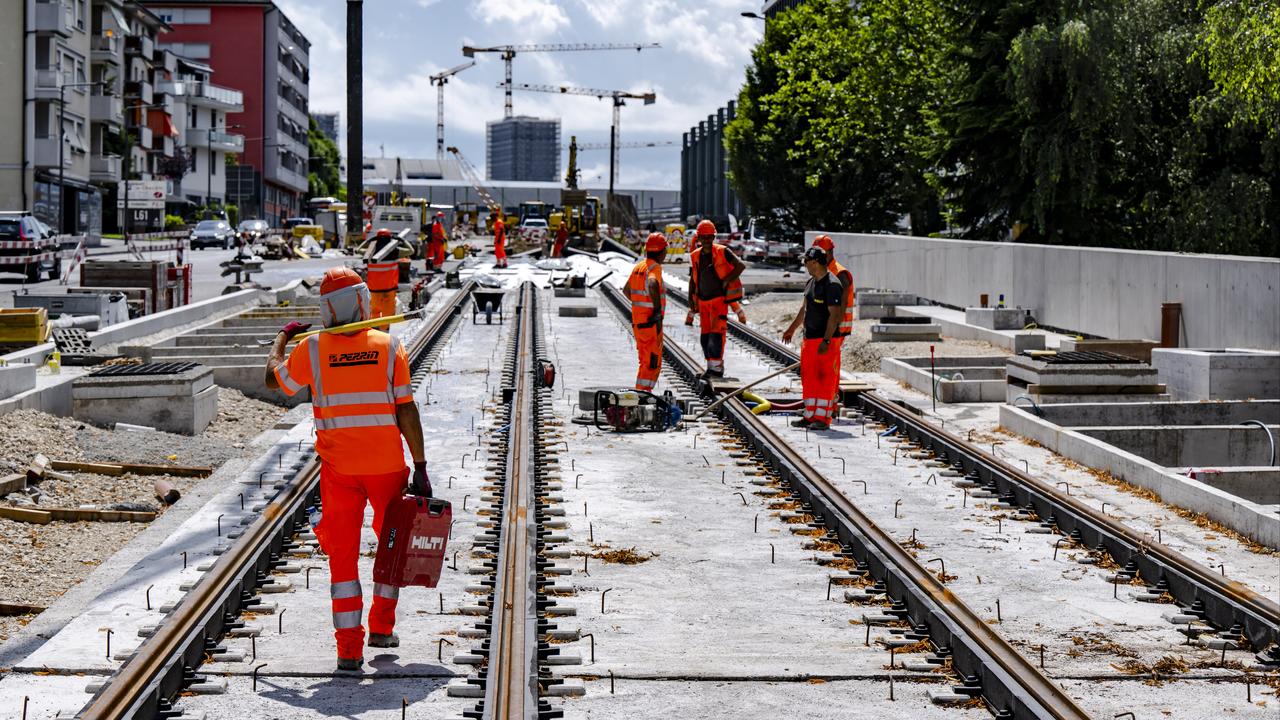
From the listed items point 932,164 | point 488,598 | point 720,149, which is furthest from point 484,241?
point 488,598

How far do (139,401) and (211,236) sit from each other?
188ft

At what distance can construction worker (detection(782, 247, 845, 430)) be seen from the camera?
15.3 metres

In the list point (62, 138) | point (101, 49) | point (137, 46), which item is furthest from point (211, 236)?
point (137, 46)

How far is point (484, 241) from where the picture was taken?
91.4 meters

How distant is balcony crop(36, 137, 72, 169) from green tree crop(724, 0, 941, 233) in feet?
101

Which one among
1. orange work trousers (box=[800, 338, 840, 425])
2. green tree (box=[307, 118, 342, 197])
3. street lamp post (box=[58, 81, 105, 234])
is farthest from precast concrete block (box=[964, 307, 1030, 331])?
green tree (box=[307, 118, 342, 197])

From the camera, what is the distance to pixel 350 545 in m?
7.14

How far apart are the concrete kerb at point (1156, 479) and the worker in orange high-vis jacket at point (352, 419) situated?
5.73m

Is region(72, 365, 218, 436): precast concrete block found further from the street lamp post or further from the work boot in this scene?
the street lamp post

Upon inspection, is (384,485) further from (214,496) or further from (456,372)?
(456,372)

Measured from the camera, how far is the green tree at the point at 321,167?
16138 cm

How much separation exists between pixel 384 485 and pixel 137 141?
91.5 m

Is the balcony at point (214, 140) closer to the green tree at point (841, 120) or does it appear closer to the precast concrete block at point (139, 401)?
the green tree at point (841, 120)

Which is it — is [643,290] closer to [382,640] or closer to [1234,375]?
[1234,375]
